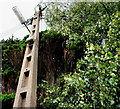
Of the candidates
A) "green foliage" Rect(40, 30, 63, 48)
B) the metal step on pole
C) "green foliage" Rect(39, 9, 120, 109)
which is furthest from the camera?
"green foliage" Rect(40, 30, 63, 48)

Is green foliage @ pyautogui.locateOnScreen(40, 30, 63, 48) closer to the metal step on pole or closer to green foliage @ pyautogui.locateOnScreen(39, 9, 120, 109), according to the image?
green foliage @ pyautogui.locateOnScreen(39, 9, 120, 109)

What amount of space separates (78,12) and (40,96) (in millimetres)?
3902

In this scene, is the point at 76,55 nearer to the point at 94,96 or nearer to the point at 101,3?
the point at 94,96

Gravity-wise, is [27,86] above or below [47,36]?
below

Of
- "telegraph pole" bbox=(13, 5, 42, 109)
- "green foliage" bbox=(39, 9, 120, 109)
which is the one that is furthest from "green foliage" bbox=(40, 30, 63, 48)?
"telegraph pole" bbox=(13, 5, 42, 109)

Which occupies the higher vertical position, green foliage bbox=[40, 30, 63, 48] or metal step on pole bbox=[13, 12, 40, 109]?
green foliage bbox=[40, 30, 63, 48]

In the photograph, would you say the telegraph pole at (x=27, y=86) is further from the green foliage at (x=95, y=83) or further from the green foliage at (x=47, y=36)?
the green foliage at (x=47, y=36)

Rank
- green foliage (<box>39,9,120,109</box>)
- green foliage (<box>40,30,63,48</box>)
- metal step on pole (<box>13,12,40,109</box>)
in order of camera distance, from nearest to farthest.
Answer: metal step on pole (<box>13,12,40,109</box>), green foliage (<box>39,9,120,109</box>), green foliage (<box>40,30,63,48</box>)

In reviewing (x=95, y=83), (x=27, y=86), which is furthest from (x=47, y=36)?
(x=27, y=86)

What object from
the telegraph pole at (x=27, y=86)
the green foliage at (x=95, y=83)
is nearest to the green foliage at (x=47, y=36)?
the green foliage at (x=95, y=83)

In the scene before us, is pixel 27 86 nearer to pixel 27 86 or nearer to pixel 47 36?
pixel 27 86

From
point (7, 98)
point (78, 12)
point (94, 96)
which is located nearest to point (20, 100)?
point (94, 96)

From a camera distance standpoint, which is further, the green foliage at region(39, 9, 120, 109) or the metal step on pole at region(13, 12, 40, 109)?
the green foliage at region(39, 9, 120, 109)

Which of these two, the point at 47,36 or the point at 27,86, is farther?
the point at 47,36
